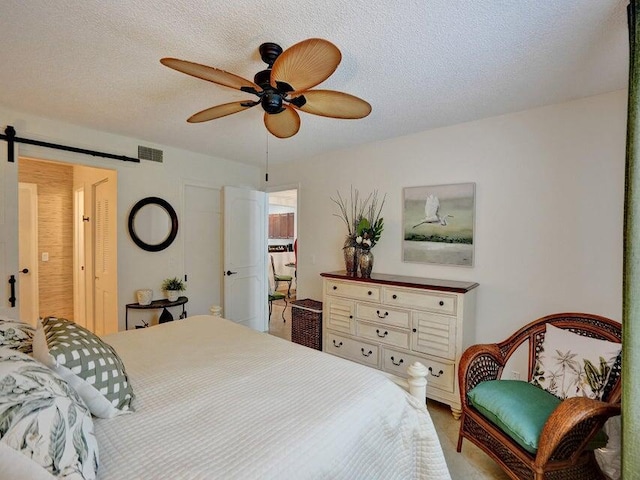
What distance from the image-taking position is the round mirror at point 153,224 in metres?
3.40

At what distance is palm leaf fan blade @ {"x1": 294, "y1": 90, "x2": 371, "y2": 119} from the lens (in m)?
1.63

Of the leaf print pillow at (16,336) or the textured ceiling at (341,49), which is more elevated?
the textured ceiling at (341,49)

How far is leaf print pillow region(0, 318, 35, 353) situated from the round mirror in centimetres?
208

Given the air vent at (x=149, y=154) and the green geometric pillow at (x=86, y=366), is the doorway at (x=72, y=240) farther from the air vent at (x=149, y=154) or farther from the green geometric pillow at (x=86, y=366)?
the green geometric pillow at (x=86, y=366)

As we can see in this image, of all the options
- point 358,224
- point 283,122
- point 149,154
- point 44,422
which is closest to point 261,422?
point 44,422

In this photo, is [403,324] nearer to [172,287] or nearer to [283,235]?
[172,287]

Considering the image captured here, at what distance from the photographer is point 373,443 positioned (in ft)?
4.02

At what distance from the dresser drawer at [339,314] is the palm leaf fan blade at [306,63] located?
7.09 feet

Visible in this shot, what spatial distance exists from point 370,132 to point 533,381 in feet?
8.06

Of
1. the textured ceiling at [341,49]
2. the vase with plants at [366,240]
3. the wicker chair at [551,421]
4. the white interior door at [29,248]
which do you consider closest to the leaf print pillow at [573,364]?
the wicker chair at [551,421]

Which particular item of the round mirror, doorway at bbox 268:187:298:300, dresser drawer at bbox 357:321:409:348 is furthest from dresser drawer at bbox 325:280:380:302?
doorway at bbox 268:187:298:300

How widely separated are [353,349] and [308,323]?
2.20 ft

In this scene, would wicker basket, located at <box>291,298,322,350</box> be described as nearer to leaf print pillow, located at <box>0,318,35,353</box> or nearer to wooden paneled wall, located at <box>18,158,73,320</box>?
leaf print pillow, located at <box>0,318,35,353</box>

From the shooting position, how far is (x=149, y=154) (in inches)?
137
